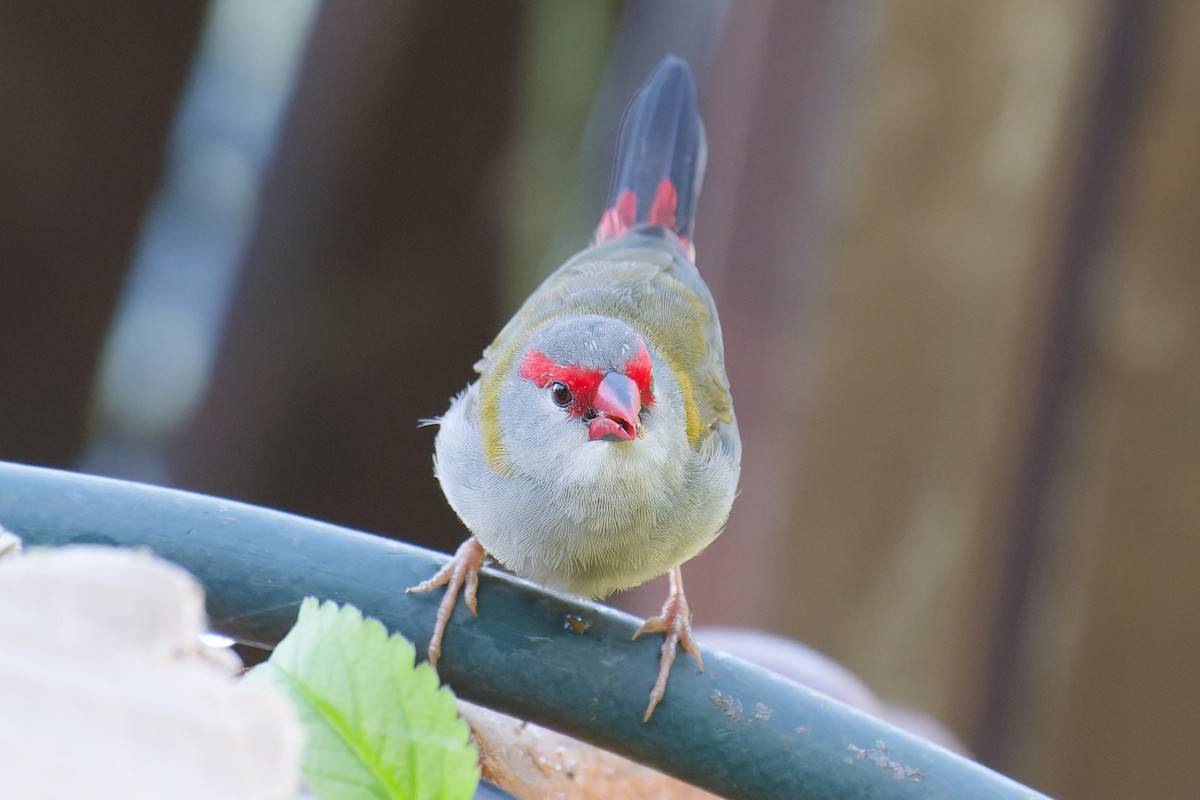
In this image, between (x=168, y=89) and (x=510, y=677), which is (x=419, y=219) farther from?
(x=510, y=677)

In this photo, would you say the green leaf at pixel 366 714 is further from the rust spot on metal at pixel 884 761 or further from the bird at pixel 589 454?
the bird at pixel 589 454

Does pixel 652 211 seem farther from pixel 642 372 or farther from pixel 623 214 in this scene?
pixel 642 372

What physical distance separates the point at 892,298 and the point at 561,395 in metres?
1.57

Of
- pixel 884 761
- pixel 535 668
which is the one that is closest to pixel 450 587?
pixel 535 668

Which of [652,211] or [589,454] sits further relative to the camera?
[652,211]

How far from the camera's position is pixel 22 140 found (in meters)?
3.35

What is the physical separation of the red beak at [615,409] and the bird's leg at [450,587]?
383 millimetres

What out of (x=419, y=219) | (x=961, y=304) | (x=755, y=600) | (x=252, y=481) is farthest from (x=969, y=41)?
(x=252, y=481)

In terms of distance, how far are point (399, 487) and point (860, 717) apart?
3.33m

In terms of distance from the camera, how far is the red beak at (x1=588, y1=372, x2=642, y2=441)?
1711mm

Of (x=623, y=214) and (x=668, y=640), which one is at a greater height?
(x=623, y=214)

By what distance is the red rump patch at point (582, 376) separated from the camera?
176 centimetres

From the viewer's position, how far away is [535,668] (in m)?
1.14

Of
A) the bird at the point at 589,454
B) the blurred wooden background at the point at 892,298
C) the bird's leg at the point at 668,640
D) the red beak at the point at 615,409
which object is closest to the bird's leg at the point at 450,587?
the bird's leg at the point at 668,640
